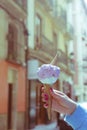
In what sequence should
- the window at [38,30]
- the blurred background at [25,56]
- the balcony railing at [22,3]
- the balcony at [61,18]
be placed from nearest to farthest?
the blurred background at [25,56] < the balcony railing at [22,3] < the window at [38,30] < the balcony at [61,18]

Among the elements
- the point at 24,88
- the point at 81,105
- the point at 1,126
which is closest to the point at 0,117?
the point at 1,126

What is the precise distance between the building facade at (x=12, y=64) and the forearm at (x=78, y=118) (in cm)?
792

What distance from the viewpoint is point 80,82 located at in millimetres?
21422

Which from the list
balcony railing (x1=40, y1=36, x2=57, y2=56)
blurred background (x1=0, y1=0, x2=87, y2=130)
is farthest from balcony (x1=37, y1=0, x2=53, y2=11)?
balcony railing (x1=40, y1=36, x2=57, y2=56)

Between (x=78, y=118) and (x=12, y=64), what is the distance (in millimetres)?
8905

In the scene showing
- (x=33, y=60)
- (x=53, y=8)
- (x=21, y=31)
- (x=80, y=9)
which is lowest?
(x=33, y=60)

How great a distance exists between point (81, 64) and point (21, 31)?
10.2 meters

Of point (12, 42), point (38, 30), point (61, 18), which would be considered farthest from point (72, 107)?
point (61, 18)

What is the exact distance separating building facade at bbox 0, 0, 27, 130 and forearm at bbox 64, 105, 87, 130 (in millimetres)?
7925

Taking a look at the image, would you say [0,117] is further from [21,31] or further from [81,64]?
[81,64]

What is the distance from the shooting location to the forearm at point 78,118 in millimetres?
905

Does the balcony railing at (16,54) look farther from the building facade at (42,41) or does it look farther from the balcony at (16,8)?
the balcony at (16,8)

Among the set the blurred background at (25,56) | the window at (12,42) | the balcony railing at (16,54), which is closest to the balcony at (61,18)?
the blurred background at (25,56)

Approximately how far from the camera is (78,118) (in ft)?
3.00
